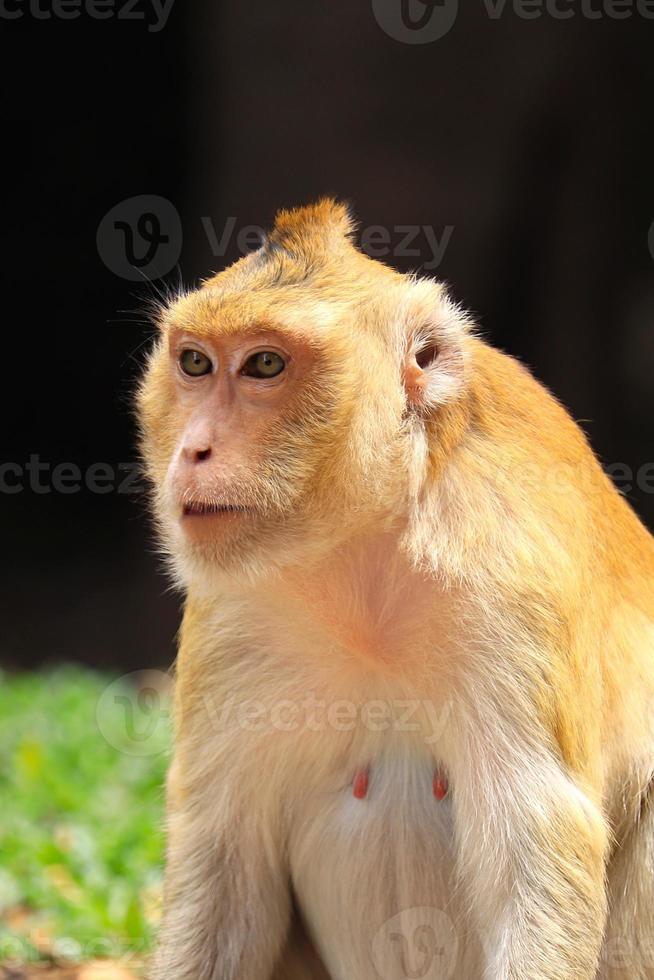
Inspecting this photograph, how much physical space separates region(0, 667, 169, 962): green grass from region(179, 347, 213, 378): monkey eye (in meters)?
2.67

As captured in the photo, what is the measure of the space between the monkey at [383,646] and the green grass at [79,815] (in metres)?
1.38

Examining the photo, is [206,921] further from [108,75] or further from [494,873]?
[108,75]

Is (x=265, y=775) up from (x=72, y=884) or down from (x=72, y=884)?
up

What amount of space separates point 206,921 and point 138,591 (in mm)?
7595

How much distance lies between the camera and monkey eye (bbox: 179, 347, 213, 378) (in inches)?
163

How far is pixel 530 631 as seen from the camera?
13.2ft

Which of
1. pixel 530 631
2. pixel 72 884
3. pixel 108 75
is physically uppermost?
pixel 108 75

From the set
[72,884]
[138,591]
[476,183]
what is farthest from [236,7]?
[72,884]

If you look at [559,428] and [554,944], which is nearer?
[554,944]

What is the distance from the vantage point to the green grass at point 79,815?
19.7ft

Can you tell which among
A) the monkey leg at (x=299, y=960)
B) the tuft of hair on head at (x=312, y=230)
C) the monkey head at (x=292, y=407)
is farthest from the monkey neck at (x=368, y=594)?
the monkey leg at (x=299, y=960)

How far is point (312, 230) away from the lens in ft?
14.4

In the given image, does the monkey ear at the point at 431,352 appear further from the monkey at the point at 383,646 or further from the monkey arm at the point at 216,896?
the monkey arm at the point at 216,896

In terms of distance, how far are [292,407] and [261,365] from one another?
166 millimetres
